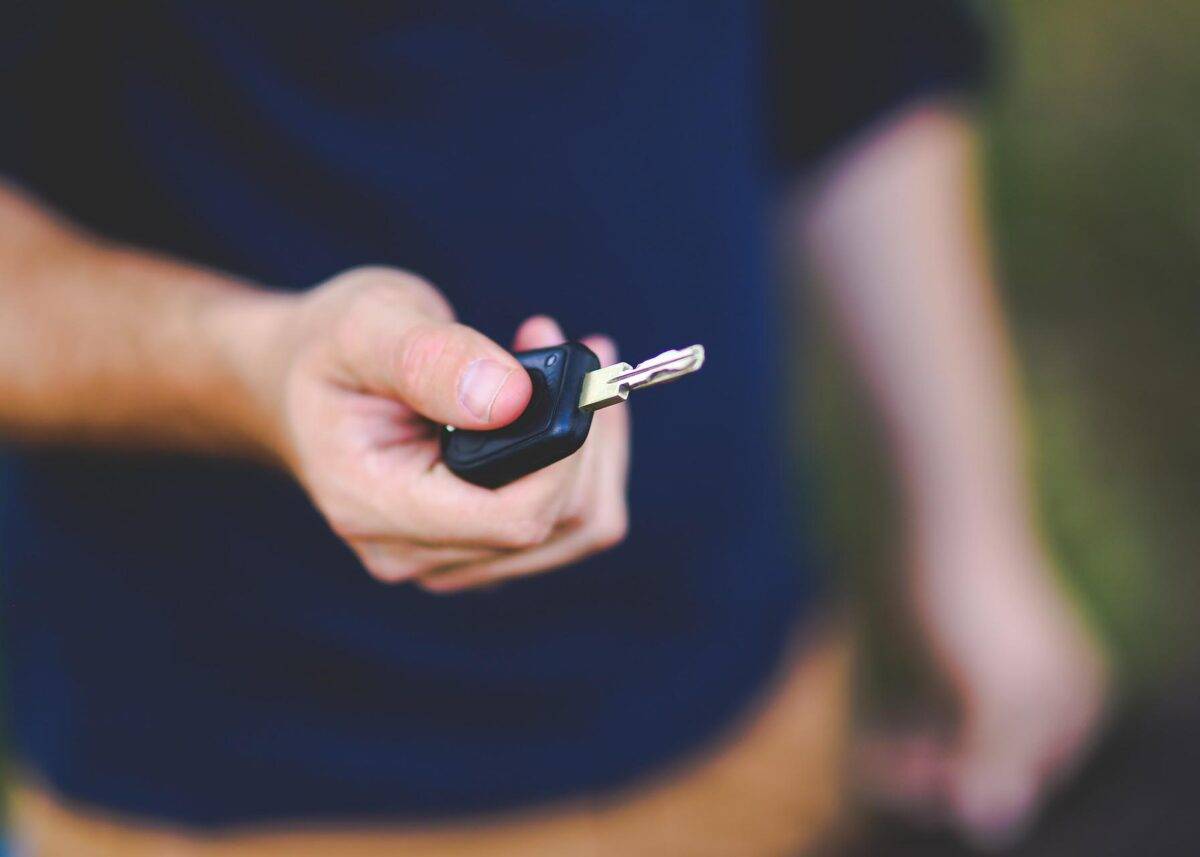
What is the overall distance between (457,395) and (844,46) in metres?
1.06

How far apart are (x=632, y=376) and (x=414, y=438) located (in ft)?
0.66

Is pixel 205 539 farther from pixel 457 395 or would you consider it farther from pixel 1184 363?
pixel 1184 363

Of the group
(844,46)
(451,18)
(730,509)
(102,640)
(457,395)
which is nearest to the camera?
(457,395)

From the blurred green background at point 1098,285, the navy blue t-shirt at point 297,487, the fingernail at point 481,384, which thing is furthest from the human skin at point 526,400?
the blurred green background at point 1098,285

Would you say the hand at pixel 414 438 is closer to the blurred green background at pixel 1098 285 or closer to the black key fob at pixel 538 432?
the black key fob at pixel 538 432

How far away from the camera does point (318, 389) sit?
0.69 m

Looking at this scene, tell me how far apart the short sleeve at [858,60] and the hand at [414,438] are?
2.83ft

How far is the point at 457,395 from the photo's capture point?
2.01 ft

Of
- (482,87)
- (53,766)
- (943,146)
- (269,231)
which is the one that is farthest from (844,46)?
(53,766)

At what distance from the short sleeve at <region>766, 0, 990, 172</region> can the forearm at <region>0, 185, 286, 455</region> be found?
93 cm

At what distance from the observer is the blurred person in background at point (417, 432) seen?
0.77 meters

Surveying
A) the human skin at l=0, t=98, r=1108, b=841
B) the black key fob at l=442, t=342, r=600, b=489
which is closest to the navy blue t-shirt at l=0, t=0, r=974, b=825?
the human skin at l=0, t=98, r=1108, b=841

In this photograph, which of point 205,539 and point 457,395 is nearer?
point 457,395

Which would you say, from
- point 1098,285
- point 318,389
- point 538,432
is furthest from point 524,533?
point 1098,285
